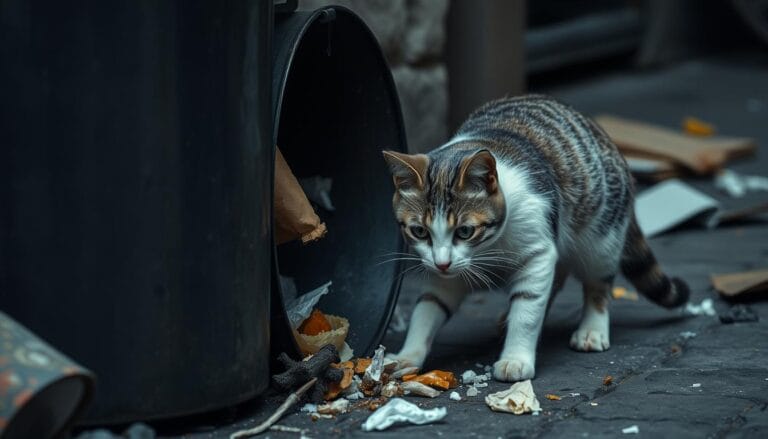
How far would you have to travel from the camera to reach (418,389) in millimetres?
3127

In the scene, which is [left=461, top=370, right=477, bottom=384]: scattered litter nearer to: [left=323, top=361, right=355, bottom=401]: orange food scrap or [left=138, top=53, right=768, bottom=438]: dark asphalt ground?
[left=138, top=53, right=768, bottom=438]: dark asphalt ground

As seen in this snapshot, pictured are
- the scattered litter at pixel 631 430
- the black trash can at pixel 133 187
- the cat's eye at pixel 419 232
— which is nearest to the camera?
Result: the black trash can at pixel 133 187

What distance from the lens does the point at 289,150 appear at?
3730 mm

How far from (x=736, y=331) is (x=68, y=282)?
2.18 meters

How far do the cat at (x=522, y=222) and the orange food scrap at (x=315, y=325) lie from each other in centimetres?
23

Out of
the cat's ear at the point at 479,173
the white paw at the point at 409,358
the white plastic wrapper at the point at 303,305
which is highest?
Result: the cat's ear at the point at 479,173

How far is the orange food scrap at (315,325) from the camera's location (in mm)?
3342

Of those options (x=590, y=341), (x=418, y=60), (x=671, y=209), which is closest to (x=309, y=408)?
(x=590, y=341)

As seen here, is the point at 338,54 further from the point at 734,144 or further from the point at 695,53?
the point at 695,53

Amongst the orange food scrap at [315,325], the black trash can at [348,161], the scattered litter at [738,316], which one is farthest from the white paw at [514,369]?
the scattered litter at [738,316]

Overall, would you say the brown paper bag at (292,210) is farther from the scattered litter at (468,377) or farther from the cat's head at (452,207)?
the scattered litter at (468,377)

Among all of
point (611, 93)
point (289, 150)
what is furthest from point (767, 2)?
point (289, 150)

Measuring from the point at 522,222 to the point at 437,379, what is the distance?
19.7 inches

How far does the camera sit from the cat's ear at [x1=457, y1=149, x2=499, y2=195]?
318 cm
